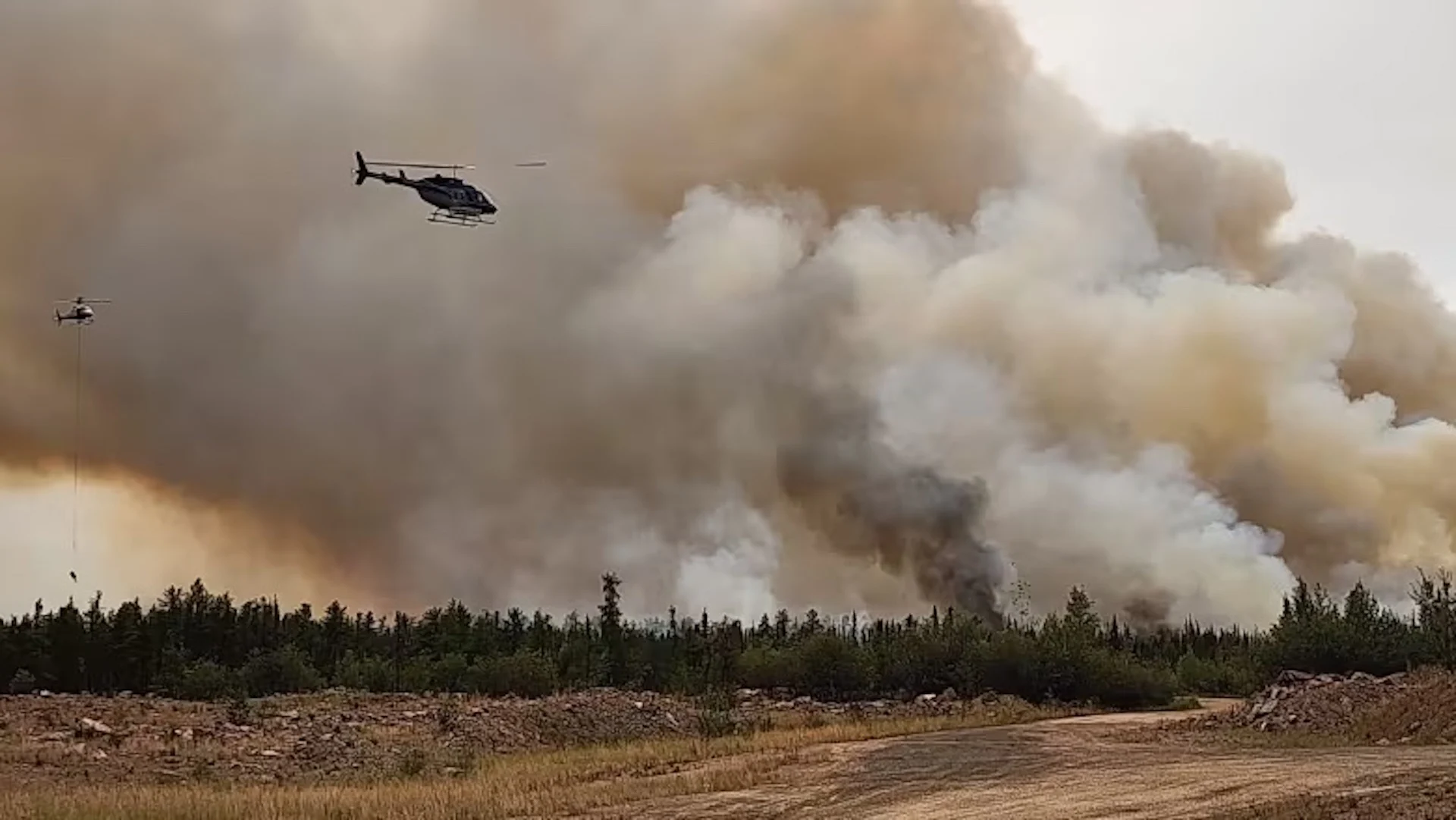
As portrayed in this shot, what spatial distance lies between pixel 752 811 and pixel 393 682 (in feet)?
267

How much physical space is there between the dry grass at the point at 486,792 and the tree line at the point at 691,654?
3471 cm

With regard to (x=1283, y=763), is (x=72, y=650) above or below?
above

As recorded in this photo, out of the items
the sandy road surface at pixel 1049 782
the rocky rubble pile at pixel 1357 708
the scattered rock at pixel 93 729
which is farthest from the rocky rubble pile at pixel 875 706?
the scattered rock at pixel 93 729

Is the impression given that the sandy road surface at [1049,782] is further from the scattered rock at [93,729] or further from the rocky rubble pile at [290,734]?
the scattered rock at [93,729]

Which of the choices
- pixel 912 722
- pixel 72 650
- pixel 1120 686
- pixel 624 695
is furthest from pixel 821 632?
pixel 72 650

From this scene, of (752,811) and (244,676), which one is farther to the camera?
(244,676)

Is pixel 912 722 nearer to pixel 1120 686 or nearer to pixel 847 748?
pixel 847 748

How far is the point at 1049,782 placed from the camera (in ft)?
107

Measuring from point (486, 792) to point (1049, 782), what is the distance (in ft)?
43.5

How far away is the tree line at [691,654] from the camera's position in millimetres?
72000

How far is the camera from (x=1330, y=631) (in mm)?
69438

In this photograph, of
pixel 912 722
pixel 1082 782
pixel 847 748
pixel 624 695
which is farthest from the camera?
pixel 624 695

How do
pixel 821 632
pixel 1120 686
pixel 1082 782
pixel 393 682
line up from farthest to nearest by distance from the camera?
1. pixel 393 682
2. pixel 821 632
3. pixel 1120 686
4. pixel 1082 782

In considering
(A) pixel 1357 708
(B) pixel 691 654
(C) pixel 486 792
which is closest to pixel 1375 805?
(C) pixel 486 792
